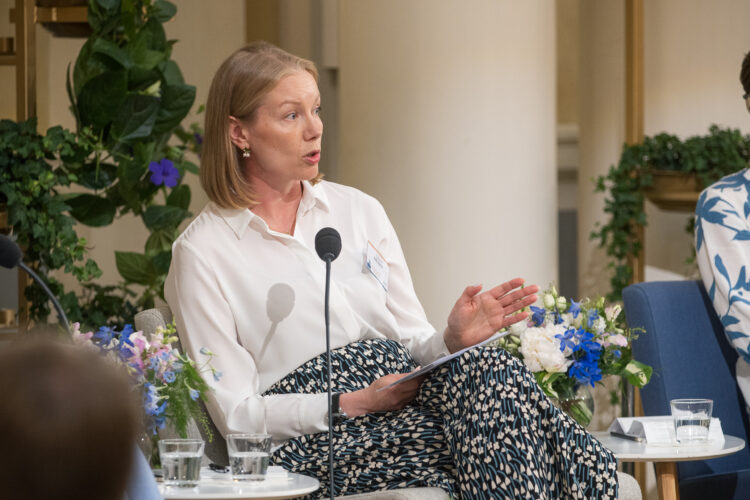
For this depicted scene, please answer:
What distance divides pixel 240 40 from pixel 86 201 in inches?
73.5

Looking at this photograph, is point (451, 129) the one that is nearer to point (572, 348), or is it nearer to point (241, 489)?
point (572, 348)

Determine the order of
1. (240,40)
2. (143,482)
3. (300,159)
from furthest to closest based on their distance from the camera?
(240,40)
(300,159)
(143,482)

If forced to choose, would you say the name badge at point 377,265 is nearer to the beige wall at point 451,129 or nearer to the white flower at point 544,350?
the white flower at point 544,350

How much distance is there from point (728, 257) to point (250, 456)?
1582mm

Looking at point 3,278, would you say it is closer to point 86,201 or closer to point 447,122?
point 86,201

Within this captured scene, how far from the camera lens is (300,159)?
8.54 feet

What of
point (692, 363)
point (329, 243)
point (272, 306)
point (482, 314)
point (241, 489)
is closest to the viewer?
point (241, 489)

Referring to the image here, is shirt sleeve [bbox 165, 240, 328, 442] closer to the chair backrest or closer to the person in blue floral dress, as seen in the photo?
the chair backrest

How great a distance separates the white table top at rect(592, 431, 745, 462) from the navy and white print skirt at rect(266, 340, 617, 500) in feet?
0.93

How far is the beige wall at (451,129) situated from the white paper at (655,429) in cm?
137

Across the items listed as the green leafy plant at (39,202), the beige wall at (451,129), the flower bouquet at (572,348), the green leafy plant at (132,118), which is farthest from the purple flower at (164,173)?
the flower bouquet at (572,348)

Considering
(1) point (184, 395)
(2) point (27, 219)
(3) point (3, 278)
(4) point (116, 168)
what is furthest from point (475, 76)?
(1) point (184, 395)

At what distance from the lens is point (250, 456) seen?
1940 mm

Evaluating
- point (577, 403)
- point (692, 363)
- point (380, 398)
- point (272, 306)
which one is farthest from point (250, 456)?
point (692, 363)
